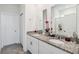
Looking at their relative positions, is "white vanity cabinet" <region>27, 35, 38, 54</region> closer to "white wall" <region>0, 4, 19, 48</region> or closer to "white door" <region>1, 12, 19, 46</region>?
"white door" <region>1, 12, 19, 46</region>

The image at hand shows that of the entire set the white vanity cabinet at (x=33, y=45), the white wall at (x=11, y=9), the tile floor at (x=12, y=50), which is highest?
the white wall at (x=11, y=9)

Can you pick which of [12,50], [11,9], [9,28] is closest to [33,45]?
[12,50]

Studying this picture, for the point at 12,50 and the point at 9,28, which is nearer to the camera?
the point at 12,50

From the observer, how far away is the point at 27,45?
475cm

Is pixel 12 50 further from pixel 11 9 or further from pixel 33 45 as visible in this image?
pixel 11 9

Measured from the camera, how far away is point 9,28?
244 inches

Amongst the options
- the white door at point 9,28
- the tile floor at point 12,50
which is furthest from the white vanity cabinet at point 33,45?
the white door at point 9,28

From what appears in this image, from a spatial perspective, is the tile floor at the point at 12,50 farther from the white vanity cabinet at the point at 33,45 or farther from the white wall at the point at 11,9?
the white wall at the point at 11,9

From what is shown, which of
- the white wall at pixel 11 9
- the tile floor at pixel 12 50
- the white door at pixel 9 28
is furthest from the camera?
the white wall at pixel 11 9

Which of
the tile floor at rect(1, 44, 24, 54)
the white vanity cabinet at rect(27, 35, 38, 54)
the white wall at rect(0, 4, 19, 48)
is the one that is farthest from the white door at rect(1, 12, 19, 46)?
the white vanity cabinet at rect(27, 35, 38, 54)

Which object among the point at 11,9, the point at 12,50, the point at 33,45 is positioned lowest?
the point at 12,50

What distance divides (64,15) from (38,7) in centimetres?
215

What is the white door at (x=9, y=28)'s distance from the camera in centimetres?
591

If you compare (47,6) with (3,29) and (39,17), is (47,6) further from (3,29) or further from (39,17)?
(3,29)
